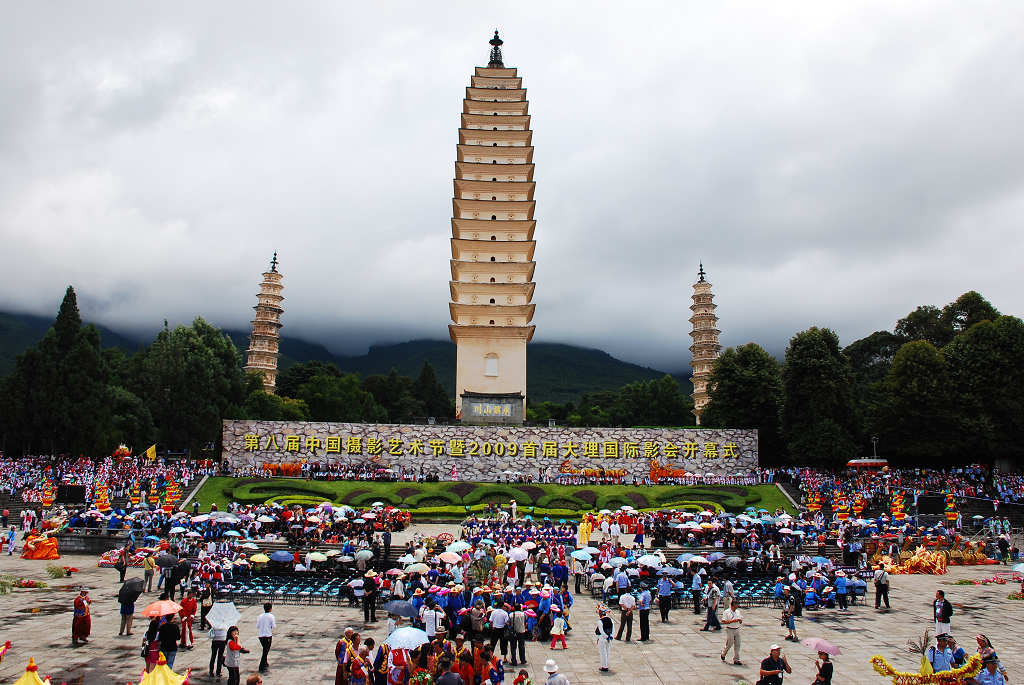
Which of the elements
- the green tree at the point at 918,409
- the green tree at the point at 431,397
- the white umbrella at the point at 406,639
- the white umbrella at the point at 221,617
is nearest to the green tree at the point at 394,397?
the green tree at the point at 431,397

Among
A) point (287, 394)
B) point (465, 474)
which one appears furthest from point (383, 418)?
point (465, 474)

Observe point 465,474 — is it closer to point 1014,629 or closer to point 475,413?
point 475,413

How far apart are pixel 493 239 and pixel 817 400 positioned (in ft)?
77.8

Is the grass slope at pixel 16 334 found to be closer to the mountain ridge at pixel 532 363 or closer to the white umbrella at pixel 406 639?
the mountain ridge at pixel 532 363

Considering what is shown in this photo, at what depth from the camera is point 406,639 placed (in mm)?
8695

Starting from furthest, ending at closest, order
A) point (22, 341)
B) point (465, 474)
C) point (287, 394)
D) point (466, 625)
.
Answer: point (22, 341), point (287, 394), point (465, 474), point (466, 625)

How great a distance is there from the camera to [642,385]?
73.9m

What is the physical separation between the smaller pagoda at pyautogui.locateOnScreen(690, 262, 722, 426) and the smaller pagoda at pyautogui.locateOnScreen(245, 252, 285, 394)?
133ft

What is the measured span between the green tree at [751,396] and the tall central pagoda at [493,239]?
42.2 ft

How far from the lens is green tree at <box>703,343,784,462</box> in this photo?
42812mm

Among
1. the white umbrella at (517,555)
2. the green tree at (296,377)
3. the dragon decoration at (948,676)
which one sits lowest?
the white umbrella at (517,555)

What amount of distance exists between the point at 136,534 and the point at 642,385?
191 ft

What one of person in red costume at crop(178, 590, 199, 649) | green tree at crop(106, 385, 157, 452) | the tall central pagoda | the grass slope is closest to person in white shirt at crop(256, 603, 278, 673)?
person in red costume at crop(178, 590, 199, 649)

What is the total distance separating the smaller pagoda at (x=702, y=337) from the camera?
66438mm
